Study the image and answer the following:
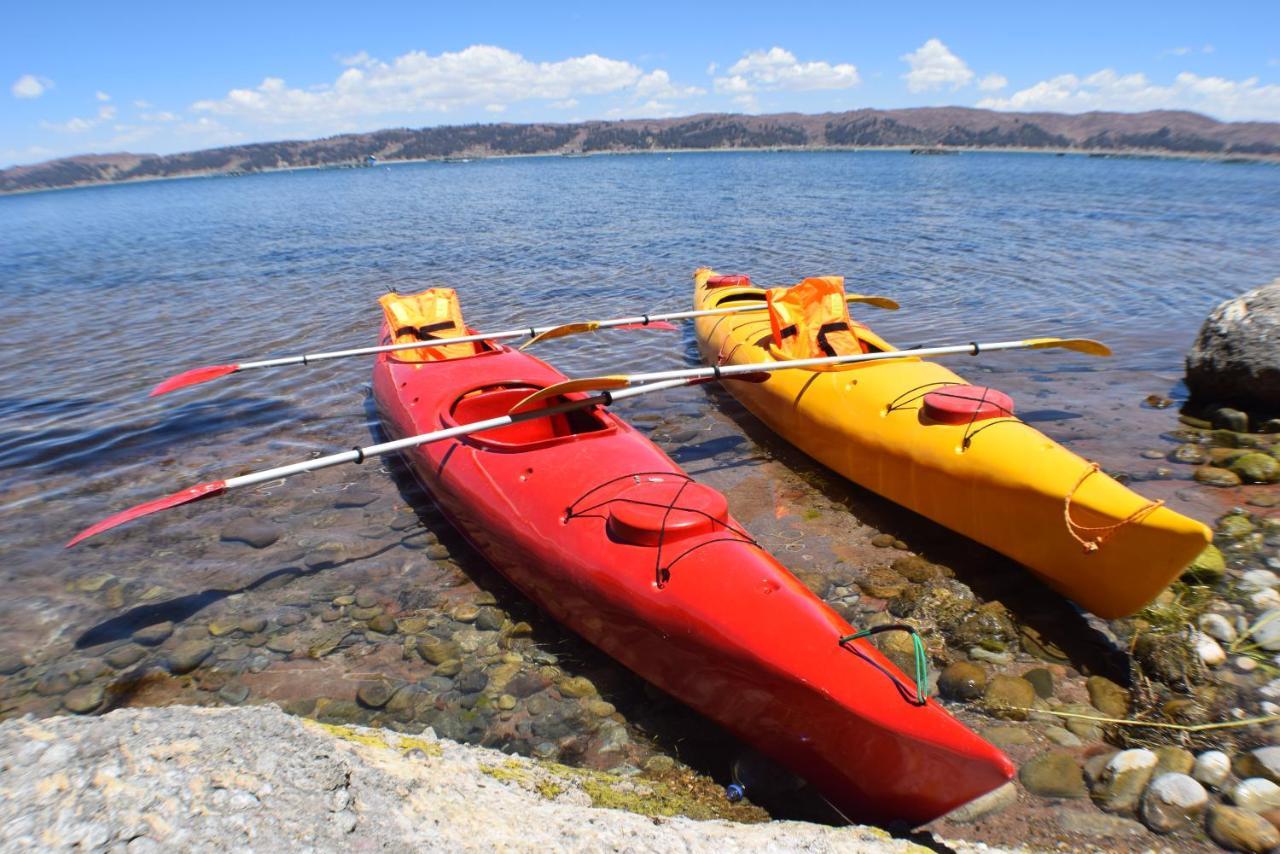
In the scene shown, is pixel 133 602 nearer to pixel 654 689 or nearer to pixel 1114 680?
pixel 654 689

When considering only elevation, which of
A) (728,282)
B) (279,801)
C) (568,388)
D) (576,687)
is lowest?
(576,687)

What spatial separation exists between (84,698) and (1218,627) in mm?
7374

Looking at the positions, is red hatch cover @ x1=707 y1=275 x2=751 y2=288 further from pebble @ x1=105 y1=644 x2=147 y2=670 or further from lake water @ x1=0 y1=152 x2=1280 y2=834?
pebble @ x1=105 y1=644 x2=147 y2=670

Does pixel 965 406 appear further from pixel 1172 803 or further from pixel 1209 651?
pixel 1172 803

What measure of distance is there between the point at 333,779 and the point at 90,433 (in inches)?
347

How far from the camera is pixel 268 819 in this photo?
2287 millimetres

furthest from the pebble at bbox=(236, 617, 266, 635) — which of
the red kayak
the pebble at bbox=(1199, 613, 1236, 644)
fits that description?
the pebble at bbox=(1199, 613, 1236, 644)

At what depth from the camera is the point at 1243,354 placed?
7.51 metres

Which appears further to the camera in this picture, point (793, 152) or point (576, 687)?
point (793, 152)

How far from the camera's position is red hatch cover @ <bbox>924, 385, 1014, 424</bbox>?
5.66 metres

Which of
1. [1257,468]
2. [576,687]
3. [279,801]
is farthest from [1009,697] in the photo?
[1257,468]

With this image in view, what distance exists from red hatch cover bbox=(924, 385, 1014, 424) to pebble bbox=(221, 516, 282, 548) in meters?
Answer: 6.04

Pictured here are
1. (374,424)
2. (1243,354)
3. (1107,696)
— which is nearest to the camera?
(1107,696)

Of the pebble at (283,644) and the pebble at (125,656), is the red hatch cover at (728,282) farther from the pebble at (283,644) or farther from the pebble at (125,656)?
the pebble at (125,656)
